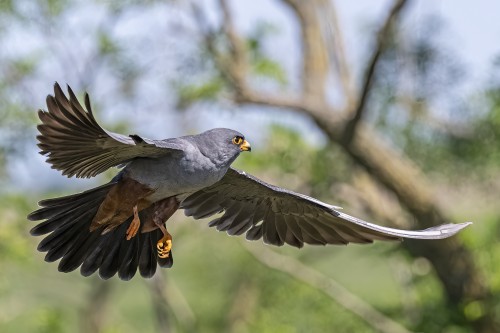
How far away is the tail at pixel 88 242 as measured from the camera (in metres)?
6.32

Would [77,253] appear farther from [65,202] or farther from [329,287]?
[329,287]

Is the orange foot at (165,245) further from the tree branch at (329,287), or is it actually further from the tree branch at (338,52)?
the tree branch at (329,287)

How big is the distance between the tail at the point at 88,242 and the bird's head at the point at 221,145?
2.18 feet

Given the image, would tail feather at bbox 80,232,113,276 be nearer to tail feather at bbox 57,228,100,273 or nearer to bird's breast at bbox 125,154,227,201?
tail feather at bbox 57,228,100,273

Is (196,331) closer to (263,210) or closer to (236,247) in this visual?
(236,247)

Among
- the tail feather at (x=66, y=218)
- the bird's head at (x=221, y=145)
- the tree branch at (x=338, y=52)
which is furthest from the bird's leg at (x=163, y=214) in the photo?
the tree branch at (x=338, y=52)

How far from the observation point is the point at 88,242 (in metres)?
6.60

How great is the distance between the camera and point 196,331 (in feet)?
73.5

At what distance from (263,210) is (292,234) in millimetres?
271

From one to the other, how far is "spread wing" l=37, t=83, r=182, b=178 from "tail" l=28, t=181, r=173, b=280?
1.35ft

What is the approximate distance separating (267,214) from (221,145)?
1542 mm

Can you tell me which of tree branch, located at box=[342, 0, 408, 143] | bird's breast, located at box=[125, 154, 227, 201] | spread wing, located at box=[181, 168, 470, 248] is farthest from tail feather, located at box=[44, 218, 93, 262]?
tree branch, located at box=[342, 0, 408, 143]

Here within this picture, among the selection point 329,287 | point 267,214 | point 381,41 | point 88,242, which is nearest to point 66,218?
point 88,242

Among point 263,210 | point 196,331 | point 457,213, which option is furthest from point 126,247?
point 196,331
